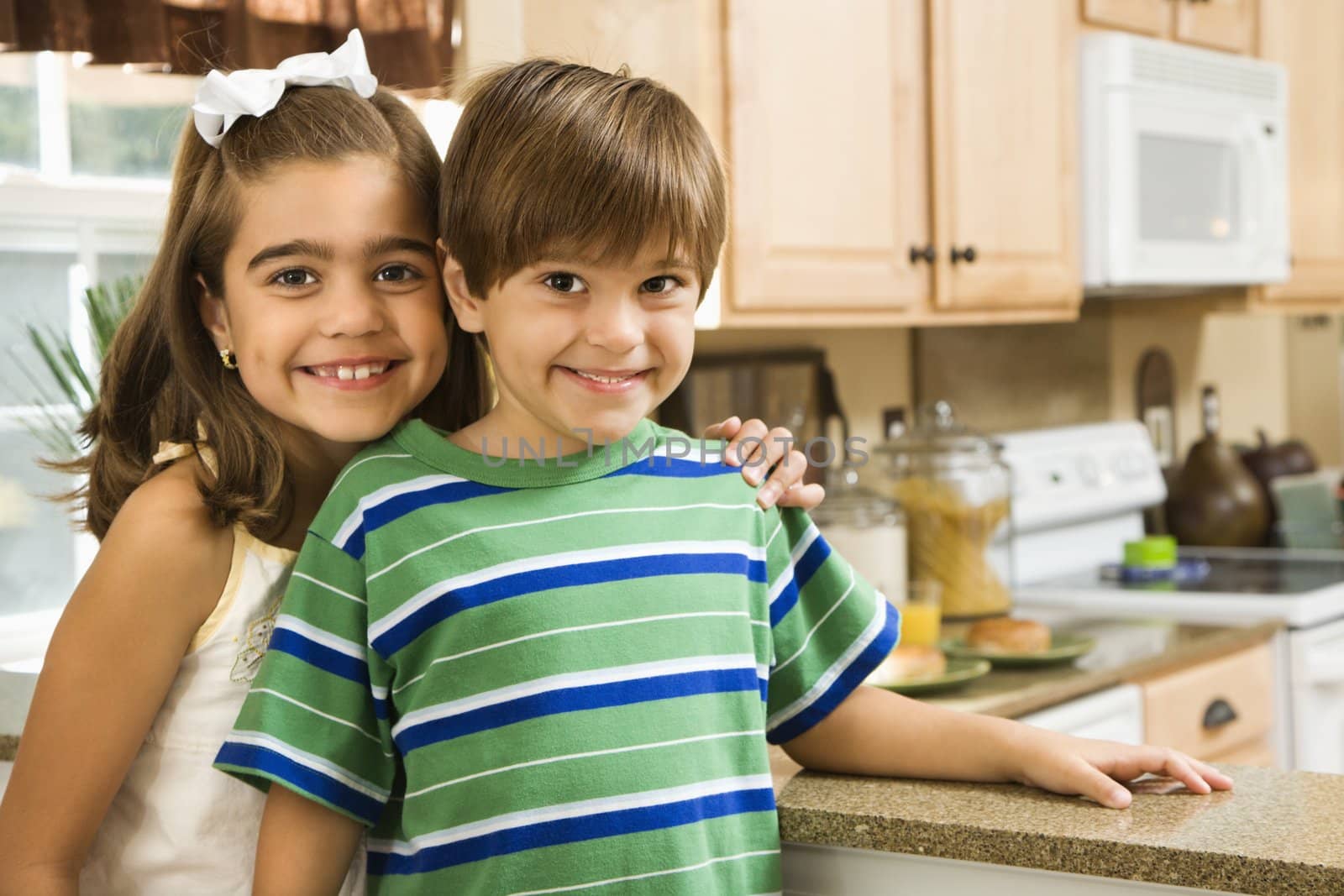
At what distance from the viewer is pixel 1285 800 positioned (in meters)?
0.99

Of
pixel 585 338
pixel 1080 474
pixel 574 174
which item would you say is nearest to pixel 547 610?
pixel 585 338

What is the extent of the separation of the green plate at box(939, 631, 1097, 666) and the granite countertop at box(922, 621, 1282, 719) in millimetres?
12

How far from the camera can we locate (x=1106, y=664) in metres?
2.09

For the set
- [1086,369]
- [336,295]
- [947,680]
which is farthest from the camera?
[1086,369]

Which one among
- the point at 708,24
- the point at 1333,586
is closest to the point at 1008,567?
the point at 1333,586

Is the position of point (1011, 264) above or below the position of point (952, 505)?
above

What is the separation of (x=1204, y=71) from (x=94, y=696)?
93.3 inches

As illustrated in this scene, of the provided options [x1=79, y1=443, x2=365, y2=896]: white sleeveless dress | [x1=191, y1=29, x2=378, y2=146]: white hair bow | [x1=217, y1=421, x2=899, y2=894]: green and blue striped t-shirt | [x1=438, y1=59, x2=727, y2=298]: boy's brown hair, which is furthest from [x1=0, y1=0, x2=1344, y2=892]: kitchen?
[x1=191, y1=29, x2=378, y2=146]: white hair bow

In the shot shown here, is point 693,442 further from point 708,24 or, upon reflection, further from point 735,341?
point 735,341

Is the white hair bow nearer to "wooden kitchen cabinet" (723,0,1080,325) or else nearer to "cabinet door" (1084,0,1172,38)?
"wooden kitchen cabinet" (723,0,1080,325)

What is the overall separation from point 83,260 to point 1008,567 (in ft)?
5.21

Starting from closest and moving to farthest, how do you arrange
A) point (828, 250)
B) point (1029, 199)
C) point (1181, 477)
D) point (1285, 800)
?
point (1285, 800), point (828, 250), point (1029, 199), point (1181, 477)

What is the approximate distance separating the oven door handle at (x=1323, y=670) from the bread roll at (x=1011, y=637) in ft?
1.85

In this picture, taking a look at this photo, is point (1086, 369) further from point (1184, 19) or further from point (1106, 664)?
point (1106, 664)
